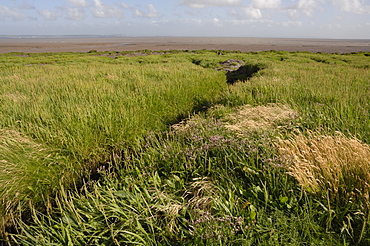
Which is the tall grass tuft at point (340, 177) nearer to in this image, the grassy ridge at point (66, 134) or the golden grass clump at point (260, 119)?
the golden grass clump at point (260, 119)

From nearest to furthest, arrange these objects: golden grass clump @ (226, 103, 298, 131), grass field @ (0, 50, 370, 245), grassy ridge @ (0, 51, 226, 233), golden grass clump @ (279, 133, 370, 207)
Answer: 1. grass field @ (0, 50, 370, 245)
2. golden grass clump @ (279, 133, 370, 207)
3. grassy ridge @ (0, 51, 226, 233)
4. golden grass clump @ (226, 103, 298, 131)

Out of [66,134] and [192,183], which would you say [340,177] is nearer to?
[192,183]

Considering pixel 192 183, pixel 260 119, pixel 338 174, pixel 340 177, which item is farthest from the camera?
pixel 260 119

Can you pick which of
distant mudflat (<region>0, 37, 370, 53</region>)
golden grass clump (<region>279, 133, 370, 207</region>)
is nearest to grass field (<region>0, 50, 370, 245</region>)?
golden grass clump (<region>279, 133, 370, 207</region>)

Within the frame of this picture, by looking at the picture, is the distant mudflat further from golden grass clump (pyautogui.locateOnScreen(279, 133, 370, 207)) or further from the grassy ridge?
golden grass clump (pyautogui.locateOnScreen(279, 133, 370, 207))

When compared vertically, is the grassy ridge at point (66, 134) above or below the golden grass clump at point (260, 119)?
below

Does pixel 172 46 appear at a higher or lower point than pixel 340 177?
higher

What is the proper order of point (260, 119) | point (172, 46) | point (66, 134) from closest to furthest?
point (260, 119) → point (66, 134) → point (172, 46)

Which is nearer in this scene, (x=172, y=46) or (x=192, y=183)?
(x=192, y=183)

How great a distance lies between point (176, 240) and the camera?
223cm

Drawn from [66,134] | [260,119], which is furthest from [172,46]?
[260,119]

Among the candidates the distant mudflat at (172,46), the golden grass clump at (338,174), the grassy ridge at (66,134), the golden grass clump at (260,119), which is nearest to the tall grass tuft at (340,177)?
the golden grass clump at (338,174)

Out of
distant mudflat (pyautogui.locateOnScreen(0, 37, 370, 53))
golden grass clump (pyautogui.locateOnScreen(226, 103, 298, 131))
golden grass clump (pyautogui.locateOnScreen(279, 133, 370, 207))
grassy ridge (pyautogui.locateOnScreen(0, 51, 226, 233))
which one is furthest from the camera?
distant mudflat (pyautogui.locateOnScreen(0, 37, 370, 53))

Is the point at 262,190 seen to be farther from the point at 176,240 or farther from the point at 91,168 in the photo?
the point at 91,168
